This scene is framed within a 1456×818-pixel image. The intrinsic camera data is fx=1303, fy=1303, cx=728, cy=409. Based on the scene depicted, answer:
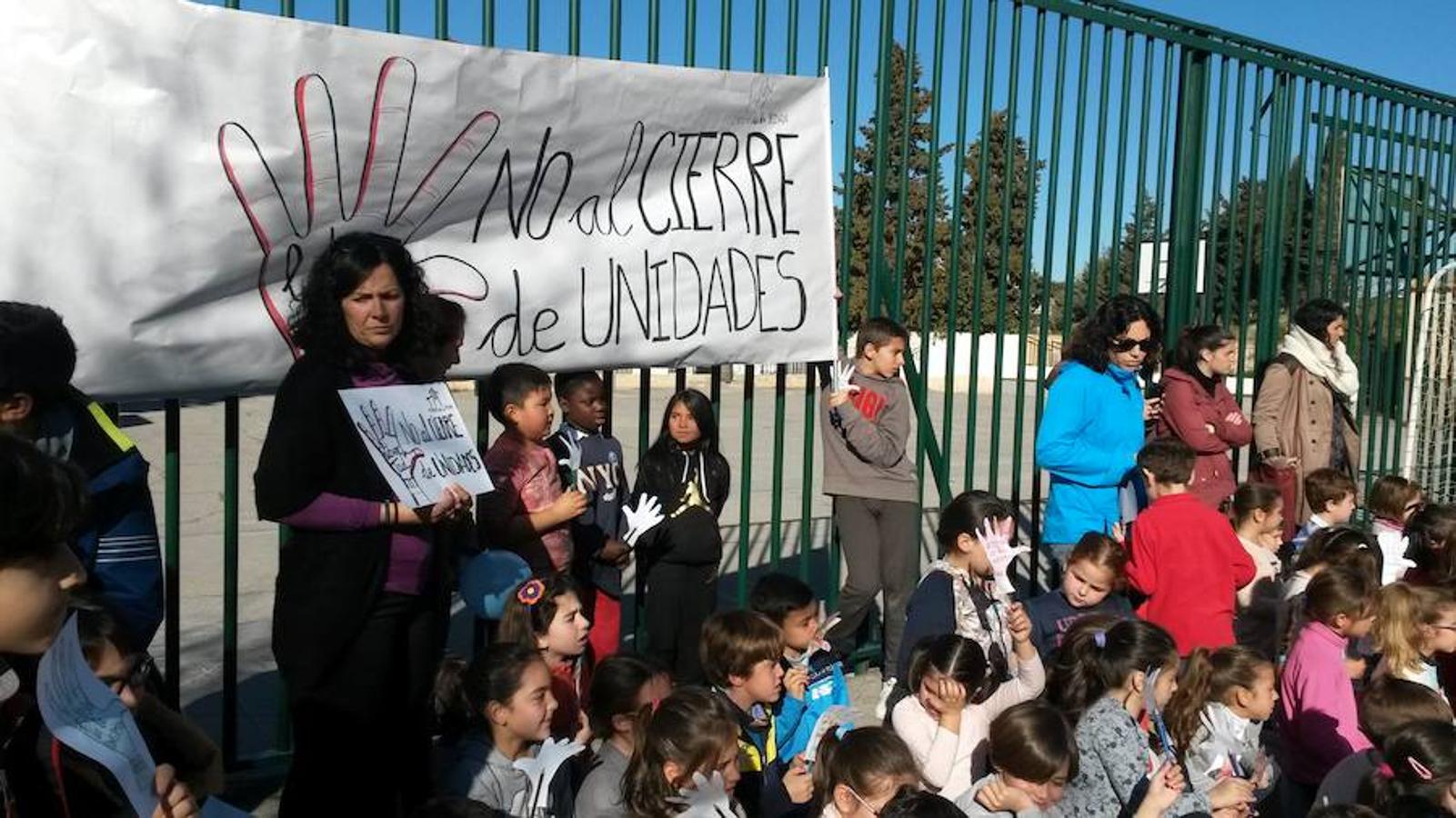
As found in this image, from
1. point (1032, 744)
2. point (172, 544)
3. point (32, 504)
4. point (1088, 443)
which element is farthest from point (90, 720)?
point (1088, 443)

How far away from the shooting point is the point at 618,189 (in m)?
4.28

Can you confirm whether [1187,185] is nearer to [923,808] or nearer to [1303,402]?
[1303,402]

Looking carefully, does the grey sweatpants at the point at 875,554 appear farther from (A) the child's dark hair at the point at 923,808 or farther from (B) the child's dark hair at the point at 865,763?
(A) the child's dark hair at the point at 923,808

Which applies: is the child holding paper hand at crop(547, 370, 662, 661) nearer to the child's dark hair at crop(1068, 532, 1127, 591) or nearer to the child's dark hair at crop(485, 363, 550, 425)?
the child's dark hair at crop(485, 363, 550, 425)

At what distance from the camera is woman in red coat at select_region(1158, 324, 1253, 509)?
19.0ft

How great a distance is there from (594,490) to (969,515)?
4.08ft

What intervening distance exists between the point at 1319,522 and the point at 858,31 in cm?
317

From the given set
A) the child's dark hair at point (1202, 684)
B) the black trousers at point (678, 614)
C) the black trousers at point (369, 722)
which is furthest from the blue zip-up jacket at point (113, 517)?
the child's dark hair at point (1202, 684)

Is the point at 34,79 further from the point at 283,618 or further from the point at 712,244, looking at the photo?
the point at 712,244

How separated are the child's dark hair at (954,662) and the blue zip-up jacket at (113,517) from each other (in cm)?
206

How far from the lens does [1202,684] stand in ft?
12.9

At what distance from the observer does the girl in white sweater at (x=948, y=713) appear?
3711 mm

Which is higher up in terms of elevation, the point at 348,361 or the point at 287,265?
the point at 287,265

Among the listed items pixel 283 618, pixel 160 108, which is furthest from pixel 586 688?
pixel 160 108
